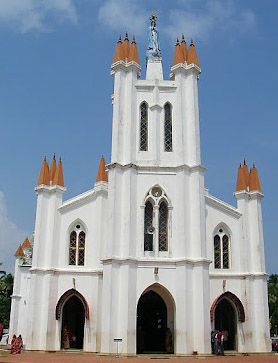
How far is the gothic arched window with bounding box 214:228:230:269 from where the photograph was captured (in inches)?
1051

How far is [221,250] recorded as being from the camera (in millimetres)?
26938

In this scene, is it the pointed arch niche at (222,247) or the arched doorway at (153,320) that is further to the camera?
the pointed arch niche at (222,247)

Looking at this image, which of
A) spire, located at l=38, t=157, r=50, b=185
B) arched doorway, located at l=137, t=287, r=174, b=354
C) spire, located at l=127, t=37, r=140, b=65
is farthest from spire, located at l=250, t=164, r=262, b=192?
spire, located at l=38, t=157, r=50, b=185

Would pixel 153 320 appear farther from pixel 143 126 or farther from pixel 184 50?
pixel 184 50

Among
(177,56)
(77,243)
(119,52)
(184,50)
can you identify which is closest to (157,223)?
(77,243)

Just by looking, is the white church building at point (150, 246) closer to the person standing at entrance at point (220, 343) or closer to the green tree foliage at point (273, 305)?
the person standing at entrance at point (220, 343)

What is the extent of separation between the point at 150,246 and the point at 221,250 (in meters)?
4.97

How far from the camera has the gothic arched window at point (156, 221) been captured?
24.3m

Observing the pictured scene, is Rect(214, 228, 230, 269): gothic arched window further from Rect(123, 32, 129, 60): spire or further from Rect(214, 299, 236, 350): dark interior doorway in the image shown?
Rect(123, 32, 129, 60): spire

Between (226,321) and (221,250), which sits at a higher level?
(221,250)

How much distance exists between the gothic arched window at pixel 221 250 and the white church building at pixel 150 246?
0.19 feet

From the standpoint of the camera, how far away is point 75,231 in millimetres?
27391

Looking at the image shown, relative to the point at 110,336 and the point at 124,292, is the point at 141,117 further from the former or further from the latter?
the point at 110,336

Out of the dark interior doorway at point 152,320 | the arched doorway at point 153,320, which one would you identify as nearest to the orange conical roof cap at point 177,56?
the arched doorway at point 153,320
